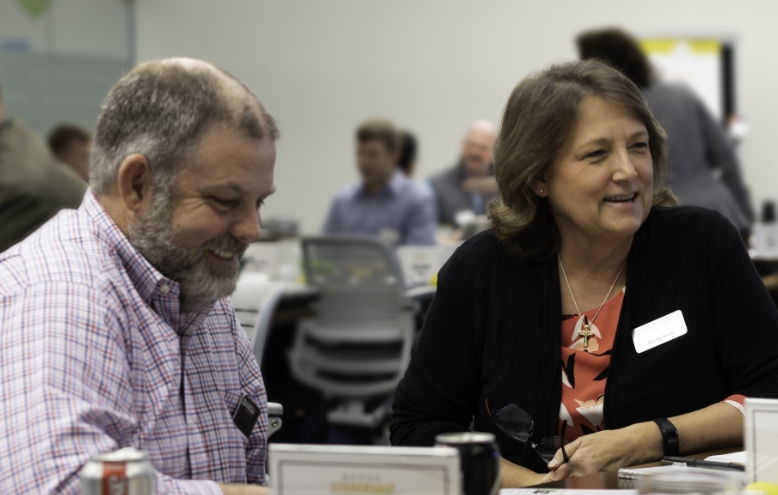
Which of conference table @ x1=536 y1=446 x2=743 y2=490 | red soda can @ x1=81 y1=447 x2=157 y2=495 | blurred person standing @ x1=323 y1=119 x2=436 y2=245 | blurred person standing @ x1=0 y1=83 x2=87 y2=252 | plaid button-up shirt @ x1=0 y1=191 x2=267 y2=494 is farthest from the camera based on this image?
blurred person standing @ x1=323 y1=119 x2=436 y2=245

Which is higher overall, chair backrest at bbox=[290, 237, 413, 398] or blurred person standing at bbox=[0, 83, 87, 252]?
blurred person standing at bbox=[0, 83, 87, 252]

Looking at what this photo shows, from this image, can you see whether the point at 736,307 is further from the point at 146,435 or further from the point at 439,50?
the point at 439,50

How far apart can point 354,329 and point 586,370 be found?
2570mm

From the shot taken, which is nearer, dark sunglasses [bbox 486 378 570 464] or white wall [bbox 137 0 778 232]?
dark sunglasses [bbox 486 378 570 464]

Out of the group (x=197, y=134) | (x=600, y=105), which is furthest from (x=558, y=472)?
(x=197, y=134)

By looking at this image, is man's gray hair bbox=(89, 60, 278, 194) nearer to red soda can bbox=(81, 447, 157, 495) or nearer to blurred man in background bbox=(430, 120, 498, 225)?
red soda can bbox=(81, 447, 157, 495)

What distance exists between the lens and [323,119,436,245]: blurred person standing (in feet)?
19.1

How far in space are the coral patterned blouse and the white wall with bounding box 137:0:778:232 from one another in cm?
635

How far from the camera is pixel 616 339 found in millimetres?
1740

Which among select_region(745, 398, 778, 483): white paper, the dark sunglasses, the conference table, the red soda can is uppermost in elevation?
the red soda can

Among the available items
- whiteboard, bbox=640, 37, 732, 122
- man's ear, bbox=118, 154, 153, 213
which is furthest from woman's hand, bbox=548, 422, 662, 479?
whiteboard, bbox=640, 37, 732, 122

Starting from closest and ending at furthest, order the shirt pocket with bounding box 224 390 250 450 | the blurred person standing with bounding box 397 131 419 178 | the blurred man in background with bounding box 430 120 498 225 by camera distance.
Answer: the shirt pocket with bounding box 224 390 250 450, the blurred man in background with bounding box 430 120 498 225, the blurred person standing with bounding box 397 131 419 178

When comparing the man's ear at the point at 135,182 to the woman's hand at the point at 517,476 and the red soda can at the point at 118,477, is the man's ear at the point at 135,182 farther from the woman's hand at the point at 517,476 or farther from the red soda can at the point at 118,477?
the woman's hand at the point at 517,476

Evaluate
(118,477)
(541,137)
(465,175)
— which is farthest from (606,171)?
(465,175)
